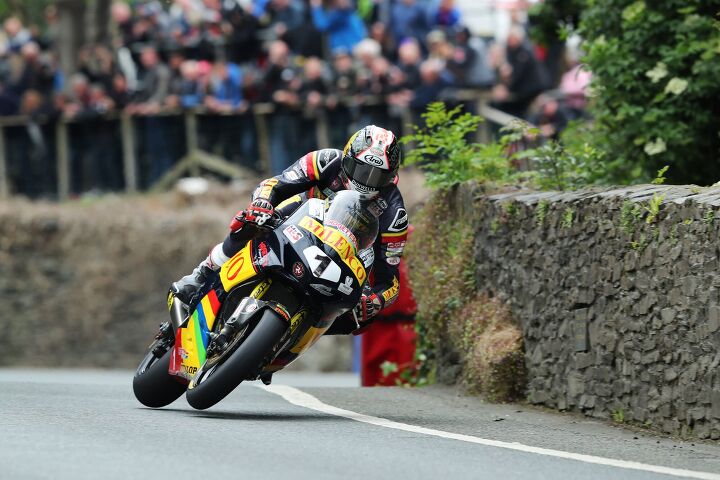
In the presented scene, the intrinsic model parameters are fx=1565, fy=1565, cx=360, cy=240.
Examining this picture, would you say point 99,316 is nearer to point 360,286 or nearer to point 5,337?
point 5,337

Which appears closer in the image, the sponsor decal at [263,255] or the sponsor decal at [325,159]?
the sponsor decal at [263,255]

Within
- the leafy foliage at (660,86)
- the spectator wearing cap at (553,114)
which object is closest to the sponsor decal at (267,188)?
the leafy foliage at (660,86)

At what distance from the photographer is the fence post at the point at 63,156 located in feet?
73.7

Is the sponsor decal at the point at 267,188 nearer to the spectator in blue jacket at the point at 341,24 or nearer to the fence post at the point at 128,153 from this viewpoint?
the spectator in blue jacket at the point at 341,24

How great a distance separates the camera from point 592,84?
12461 millimetres

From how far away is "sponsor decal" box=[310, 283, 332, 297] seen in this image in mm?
9070

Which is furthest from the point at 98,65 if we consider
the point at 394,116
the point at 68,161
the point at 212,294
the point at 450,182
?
the point at 212,294

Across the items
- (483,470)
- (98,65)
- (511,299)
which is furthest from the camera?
(98,65)

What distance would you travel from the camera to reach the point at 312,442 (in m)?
7.91

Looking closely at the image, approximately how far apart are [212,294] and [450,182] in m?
3.59

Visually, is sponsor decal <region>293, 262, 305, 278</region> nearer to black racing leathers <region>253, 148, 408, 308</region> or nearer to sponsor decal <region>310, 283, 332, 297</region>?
sponsor decal <region>310, 283, 332, 297</region>

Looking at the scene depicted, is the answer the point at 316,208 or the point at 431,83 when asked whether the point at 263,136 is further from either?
the point at 316,208

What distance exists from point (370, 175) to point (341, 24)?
1095 centimetres

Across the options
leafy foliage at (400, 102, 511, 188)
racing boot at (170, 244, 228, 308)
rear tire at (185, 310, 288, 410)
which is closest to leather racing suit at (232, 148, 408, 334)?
racing boot at (170, 244, 228, 308)
